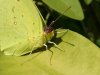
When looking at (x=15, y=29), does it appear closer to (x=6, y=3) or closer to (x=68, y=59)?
(x=6, y=3)

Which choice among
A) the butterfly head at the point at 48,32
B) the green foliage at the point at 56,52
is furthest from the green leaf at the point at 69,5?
the butterfly head at the point at 48,32

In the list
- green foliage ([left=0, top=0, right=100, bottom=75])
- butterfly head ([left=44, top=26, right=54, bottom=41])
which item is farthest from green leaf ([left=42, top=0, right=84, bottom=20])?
butterfly head ([left=44, top=26, right=54, bottom=41])

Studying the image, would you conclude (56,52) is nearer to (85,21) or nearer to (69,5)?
(69,5)

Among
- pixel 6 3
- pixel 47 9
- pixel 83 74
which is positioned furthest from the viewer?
pixel 47 9

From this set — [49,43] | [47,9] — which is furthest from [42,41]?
[47,9]

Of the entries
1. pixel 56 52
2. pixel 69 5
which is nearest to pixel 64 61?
pixel 56 52

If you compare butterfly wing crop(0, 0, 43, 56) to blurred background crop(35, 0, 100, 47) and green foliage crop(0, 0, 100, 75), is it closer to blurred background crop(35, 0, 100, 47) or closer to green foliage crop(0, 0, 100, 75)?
green foliage crop(0, 0, 100, 75)
